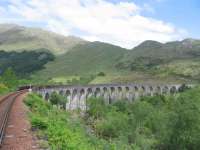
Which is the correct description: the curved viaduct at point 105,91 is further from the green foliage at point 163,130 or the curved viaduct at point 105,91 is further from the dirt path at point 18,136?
the dirt path at point 18,136

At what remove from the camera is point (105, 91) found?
129750 millimetres

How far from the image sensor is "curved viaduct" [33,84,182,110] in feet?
339

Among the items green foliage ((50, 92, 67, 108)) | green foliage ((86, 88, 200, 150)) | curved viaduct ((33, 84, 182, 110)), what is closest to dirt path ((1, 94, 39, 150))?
green foliage ((86, 88, 200, 150))

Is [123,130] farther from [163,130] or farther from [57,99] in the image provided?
[57,99]

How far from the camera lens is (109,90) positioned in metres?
131

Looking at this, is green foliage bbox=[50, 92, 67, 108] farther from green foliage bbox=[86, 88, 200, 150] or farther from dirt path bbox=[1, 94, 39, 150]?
dirt path bbox=[1, 94, 39, 150]

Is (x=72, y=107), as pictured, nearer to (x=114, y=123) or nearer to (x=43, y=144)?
(x=114, y=123)

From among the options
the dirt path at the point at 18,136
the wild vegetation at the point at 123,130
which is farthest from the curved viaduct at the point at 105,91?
the dirt path at the point at 18,136

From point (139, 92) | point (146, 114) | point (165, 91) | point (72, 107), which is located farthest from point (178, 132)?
point (165, 91)

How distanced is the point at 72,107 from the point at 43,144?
321ft

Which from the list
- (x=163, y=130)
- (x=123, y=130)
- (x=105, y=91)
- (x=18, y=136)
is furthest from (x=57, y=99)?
(x=18, y=136)

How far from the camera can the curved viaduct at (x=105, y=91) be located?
103m

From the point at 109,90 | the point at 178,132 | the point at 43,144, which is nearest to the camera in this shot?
the point at 43,144

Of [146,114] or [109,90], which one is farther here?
[109,90]
